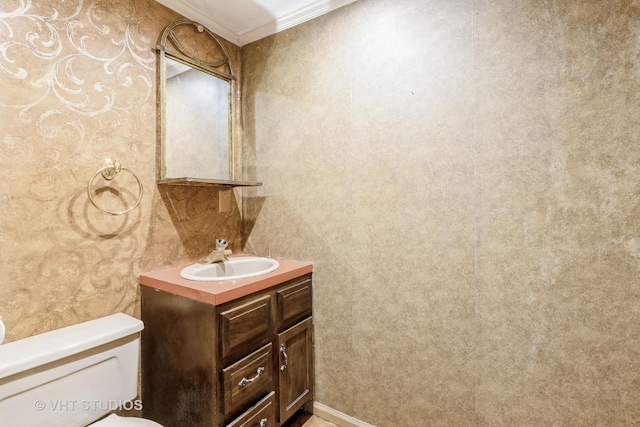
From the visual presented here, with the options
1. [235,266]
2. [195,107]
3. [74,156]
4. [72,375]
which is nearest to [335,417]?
[235,266]

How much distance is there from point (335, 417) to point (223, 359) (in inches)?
33.3

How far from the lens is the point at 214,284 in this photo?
127 centimetres

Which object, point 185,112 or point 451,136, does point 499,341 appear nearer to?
point 451,136

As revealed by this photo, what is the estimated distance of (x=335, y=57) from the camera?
1630 mm

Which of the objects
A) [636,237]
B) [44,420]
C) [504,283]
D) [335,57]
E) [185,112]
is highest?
[335,57]

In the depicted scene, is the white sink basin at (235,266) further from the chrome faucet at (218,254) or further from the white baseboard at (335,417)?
the white baseboard at (335,417)

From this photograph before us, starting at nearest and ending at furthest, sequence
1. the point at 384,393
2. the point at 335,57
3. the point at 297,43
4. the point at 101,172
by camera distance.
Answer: the point at 101,172
the point at 384,393
the point at 335,57
the point at 297,43

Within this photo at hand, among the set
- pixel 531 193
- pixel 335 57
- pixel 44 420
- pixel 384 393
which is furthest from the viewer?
pixel 335 57

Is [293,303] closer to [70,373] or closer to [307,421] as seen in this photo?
[307,421]

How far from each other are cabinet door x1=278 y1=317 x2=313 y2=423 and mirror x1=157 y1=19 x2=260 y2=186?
877 mm

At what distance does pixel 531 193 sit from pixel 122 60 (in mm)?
1867

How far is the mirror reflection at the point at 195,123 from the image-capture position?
1.60 m

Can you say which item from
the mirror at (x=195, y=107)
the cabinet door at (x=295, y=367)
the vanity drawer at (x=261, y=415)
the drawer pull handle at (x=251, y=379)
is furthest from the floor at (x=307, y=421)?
the mirror at (x=195, y=107)

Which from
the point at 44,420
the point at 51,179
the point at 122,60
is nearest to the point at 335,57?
the point at 122,60
